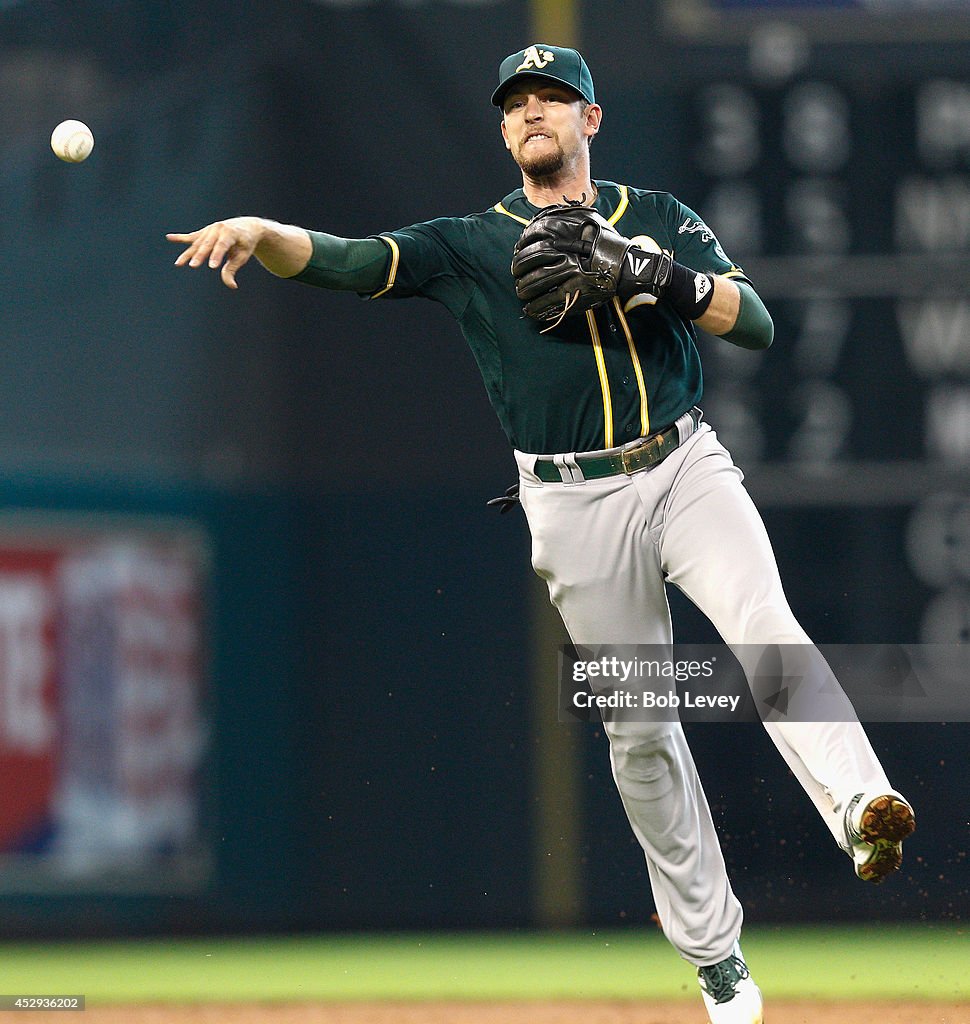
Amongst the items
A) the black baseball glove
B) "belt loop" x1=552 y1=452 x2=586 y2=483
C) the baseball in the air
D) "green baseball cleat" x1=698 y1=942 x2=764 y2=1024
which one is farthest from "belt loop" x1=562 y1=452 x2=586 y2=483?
the baseball in the air

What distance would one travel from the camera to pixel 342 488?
21.1 ft

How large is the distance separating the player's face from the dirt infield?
92.5 inches

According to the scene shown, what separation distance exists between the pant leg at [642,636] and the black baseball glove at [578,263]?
40 centimetres

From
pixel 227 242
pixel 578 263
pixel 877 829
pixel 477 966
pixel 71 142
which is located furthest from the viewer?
pixel 477 966

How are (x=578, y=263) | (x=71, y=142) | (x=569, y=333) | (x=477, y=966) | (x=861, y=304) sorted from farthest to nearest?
(x=477, y=966) < (x=861, y=304) < (x=71, y=142) < (x=569, y=333) < (x=578, y=263)

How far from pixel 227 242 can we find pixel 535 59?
0.77m

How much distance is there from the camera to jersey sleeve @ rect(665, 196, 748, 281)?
3564mm

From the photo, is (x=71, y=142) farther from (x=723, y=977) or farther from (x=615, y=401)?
(x=723, y=977)

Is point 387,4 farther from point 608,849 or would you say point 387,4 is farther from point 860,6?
point 608,849

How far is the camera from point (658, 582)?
3.57 meters

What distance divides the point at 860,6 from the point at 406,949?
12.3ft

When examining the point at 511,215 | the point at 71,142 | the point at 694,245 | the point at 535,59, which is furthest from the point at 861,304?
the point at 71,142

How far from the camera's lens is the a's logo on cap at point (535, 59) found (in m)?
3.50

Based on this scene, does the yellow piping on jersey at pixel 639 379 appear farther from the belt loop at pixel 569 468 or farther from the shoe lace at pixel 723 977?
the shoe lace at pixel 723 977
